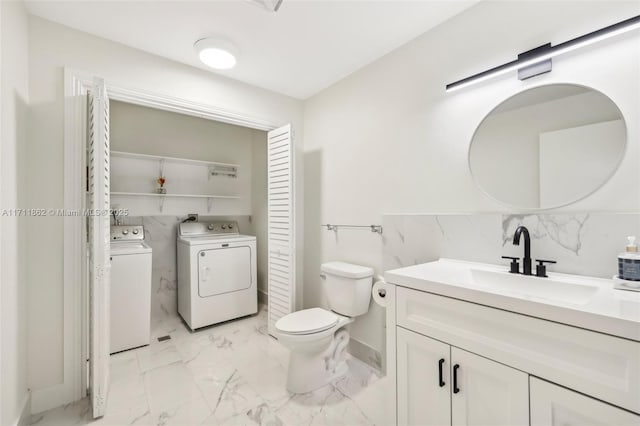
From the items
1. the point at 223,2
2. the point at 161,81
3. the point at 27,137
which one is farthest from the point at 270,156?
the point at 27,137

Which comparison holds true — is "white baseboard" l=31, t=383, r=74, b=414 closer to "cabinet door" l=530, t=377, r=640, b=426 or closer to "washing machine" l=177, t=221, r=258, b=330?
"washing machine" l=177, t=221, r=258, b=330

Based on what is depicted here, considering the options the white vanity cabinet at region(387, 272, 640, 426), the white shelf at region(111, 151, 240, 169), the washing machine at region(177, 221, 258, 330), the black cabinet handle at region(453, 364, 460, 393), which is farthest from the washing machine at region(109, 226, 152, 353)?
the black cabinet handle at region(453, 364, 460, 393)

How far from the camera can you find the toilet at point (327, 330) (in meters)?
1.84

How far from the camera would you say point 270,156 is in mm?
2793

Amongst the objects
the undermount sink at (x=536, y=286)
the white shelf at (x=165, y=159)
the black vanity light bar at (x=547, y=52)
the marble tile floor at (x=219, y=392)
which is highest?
the black vanity light bar at (x=547, y=52)

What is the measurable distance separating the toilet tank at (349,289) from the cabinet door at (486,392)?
0.98 m

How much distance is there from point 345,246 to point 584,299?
1544 millimetres

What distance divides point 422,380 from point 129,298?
241cm

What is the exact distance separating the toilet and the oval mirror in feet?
3.51

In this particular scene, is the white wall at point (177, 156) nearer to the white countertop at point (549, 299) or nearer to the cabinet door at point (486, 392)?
the white countertop at point (549, 299)

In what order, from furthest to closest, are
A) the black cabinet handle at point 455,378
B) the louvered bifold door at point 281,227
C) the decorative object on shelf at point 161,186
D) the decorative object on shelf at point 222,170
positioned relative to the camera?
1. the decorative object on shelf at point 222,170
2. the decorative object on shelf at point 161,186
3. the louvered bifold door at point 281,227
4. the black cabinet handle at point 455,378

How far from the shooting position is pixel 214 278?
9.45 feet

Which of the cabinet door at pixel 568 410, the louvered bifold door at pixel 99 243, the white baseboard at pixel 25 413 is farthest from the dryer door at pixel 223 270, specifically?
the cabinet door at pixel 568 410

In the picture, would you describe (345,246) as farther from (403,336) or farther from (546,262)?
(546,262)
